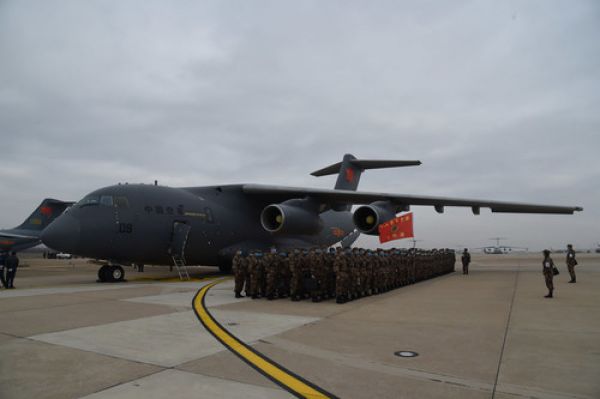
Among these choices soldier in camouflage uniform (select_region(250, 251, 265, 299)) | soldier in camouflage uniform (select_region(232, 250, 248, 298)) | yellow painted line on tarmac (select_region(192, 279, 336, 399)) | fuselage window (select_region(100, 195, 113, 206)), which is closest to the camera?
yellow painted line on tarmac (select_region(192, 279, 336, 399))

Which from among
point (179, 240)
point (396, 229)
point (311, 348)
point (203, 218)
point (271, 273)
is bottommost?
point (311, 348)

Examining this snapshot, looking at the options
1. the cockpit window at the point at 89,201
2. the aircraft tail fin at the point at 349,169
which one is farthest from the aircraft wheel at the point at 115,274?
the aircraft tail fin at the point at 349,169

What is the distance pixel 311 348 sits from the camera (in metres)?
5.41

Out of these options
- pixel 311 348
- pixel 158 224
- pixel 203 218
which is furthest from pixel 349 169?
pixel 311 348

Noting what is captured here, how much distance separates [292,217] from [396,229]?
387 cm

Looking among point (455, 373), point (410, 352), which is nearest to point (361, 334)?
point (410, 352)

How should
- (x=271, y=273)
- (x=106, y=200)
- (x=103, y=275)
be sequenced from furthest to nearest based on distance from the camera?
(x=103, y=275) < (x=106, y=200) < (x=271, y=273)

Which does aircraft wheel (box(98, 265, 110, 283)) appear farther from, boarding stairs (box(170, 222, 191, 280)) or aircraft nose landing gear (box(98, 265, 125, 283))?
boarding stairs (box(170, 222, 191, 280))

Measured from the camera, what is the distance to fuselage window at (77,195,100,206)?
14086mm

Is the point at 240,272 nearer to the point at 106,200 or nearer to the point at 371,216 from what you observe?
the point at 106,200

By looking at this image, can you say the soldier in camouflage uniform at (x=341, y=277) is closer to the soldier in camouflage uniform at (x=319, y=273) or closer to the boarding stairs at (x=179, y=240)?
the soldier in camouflage uniform at (x=319, y=273)

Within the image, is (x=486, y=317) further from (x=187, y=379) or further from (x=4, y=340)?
(x=4, y=340)

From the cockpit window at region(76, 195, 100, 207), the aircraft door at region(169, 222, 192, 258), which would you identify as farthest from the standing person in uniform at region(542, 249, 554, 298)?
the cockpit window at region(76, 195, 100, 207)

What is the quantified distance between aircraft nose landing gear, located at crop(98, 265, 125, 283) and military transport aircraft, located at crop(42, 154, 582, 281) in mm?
31
